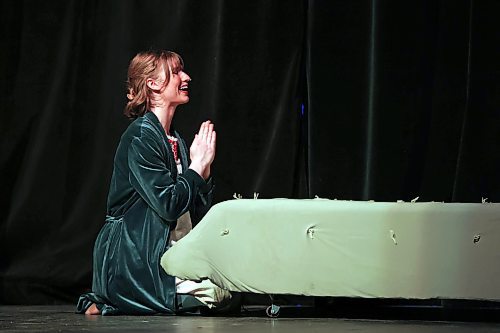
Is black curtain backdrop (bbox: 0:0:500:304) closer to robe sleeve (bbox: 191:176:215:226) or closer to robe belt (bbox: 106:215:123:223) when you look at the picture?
robe sleeve (bbox: 191:176:215:226)

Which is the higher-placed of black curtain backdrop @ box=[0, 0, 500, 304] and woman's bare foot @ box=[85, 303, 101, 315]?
black curtain backdrop @ box=[0, 0, 500, 304]

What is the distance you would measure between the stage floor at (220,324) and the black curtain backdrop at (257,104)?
1.25 metres

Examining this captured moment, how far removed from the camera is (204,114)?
456 centimetres

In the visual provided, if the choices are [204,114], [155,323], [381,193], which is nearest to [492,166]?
[381,193]

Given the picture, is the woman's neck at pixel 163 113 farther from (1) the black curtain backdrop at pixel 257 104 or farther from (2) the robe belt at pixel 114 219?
(1) the black curtain backdrop at pixel 257 104

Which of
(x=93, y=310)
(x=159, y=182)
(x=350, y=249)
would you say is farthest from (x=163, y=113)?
(x=350, y=249)

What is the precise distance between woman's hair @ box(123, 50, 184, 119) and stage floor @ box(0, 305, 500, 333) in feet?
2.42

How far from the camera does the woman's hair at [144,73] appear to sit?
3533 mm

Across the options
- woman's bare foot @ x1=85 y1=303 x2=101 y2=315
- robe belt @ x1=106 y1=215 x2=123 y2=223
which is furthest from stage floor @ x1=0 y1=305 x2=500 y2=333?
robe belt @ x1=106 y1=215 x2=123 y2=223

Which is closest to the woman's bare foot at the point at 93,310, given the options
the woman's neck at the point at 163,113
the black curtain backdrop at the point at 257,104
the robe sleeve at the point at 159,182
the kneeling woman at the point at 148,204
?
the kneeling woman at the point at 148,204

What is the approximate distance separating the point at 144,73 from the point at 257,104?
3.52 ft

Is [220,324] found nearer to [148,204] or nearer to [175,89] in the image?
[148,204]

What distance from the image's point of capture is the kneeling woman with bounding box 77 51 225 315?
3.28 meters

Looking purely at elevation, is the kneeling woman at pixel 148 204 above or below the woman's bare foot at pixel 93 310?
above
